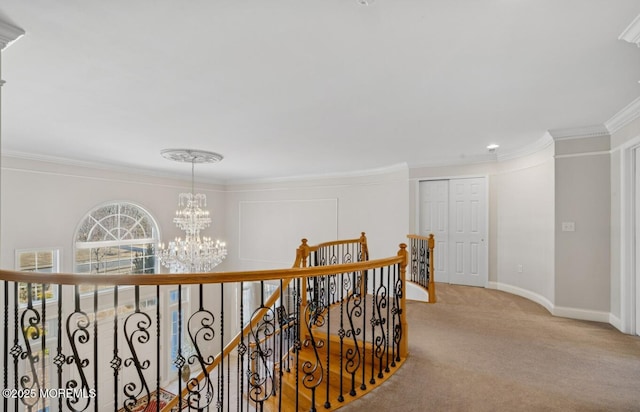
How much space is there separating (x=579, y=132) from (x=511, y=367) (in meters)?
3.02

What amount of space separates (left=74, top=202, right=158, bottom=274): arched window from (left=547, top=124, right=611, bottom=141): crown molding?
25.4 ft

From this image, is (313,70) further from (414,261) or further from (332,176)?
(332,176)

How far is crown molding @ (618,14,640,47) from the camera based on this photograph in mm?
1763

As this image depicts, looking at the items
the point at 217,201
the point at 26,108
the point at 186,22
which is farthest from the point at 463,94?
the point at 217,201

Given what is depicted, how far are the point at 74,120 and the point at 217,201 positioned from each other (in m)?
5.45

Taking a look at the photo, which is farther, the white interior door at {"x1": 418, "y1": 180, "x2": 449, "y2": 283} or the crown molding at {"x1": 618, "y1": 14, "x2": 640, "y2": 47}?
the white interior door at {"x1": 418, "y1": 180, "x2": 449, "y2": 283}

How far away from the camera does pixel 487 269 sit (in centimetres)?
558

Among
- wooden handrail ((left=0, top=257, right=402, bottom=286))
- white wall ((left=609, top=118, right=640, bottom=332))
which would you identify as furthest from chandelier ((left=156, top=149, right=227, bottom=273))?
white wall ((left=609, top=118, right=640, bottom=332))

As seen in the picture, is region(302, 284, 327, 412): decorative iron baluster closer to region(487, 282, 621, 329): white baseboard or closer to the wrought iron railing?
the wrought iron railing

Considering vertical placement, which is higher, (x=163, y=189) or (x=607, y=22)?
(x=607, y=22)

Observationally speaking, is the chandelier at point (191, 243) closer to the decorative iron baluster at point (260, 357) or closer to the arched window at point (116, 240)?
the arched window at point (116, 240)

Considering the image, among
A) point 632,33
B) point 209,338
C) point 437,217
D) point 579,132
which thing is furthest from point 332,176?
point 632,33

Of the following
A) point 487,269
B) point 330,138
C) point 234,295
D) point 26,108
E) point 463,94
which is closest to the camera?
point 463,94

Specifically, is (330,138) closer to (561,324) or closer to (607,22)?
(607,22)
